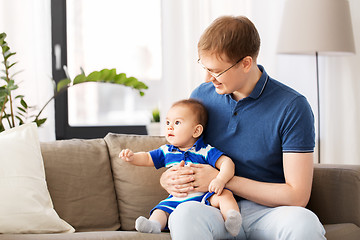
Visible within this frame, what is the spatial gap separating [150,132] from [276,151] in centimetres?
184

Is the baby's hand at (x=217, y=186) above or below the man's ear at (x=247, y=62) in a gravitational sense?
below

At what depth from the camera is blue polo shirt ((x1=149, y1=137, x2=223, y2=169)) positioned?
193cm

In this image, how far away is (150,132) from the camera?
3.63 m

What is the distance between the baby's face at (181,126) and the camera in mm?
1948

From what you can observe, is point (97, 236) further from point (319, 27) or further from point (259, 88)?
point (319, 27)

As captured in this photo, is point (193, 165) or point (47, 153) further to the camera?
point (47, 153)

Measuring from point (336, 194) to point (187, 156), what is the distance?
2.03 feet

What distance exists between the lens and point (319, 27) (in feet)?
10.9

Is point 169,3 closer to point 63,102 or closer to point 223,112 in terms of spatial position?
point 63,102

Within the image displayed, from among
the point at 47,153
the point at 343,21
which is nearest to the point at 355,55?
the point at 343,21

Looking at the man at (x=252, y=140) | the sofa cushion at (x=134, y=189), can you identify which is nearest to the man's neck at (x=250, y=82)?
the man at (x=252, y=140)

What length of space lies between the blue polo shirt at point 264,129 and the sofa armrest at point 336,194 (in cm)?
26

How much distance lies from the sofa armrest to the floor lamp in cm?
138

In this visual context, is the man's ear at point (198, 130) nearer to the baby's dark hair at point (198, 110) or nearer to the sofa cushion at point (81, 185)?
the baby's dark hair at point (198, 110)
